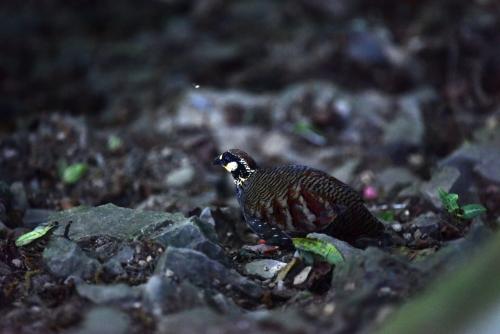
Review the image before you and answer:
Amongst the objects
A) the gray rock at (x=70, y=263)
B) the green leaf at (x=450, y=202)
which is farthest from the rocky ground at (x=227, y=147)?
the green leaf at (x=450, y=202)

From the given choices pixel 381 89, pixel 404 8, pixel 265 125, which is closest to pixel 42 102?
pixel 265 125

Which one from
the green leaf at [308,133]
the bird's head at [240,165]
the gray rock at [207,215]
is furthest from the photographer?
the green leaf at [308,133]

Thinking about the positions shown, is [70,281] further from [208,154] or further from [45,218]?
[208,154]

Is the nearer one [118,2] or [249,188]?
[249,188]

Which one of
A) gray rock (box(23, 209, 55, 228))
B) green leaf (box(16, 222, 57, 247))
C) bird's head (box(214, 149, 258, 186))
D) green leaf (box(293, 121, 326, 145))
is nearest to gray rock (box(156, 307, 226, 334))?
green leaf (box(16, 222, 57, 247))

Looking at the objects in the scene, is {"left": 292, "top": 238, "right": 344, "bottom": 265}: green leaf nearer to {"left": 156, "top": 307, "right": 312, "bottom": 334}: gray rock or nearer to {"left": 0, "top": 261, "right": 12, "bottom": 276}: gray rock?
{"left": 156, "top": 307, "right": 312, "bottom": 334}: gray rock

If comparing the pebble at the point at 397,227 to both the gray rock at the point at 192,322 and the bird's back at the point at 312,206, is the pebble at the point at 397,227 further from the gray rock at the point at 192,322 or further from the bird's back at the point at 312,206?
the gray rock at the point at 192,322
